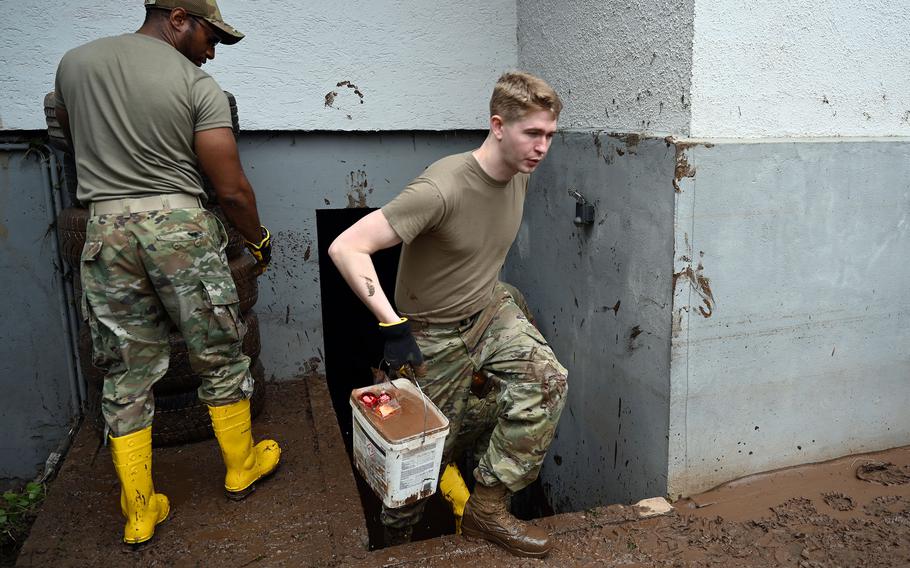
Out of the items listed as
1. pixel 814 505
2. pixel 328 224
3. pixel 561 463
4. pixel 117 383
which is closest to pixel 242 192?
pixel 117 383

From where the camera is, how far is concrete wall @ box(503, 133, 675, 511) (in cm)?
300

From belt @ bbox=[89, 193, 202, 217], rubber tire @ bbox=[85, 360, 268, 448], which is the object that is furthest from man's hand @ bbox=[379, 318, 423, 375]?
rubber tire @ bbox=[85, 360, 268, 448]

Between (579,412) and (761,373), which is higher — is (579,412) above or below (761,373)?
below

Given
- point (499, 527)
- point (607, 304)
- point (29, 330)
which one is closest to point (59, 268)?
point (29, 330)

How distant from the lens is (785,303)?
311 cm

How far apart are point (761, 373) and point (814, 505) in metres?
0.63

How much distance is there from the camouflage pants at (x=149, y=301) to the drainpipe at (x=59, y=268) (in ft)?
4.72

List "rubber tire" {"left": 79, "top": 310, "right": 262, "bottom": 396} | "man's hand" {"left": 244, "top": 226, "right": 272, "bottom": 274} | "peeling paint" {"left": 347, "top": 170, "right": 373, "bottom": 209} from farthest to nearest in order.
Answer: "peeling paint" {"left": 347, "top": 170, "right": 373, "bottom": 209} < "rubber tire" {"left": 79, "top": 310, "right": 262, "bottom": 396} < "man's hand" {"left": 244, "top": 226, "right": 272, "bottom": 274}

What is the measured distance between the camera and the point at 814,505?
3018mm

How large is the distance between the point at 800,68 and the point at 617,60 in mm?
840

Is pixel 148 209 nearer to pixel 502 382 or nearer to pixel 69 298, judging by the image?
pixel 502 382

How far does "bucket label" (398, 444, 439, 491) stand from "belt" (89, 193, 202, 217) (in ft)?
4.61

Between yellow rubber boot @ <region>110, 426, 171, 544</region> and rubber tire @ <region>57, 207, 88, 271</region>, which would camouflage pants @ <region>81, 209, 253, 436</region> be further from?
rubber tire @ <region>57, 207, 88, 271</region>

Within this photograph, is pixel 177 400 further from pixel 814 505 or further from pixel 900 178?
pixel 900 178
